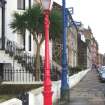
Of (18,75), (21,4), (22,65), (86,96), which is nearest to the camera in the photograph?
(86,96)

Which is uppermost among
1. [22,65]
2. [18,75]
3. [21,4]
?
[21,4]

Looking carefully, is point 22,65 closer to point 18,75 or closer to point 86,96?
point 18,75

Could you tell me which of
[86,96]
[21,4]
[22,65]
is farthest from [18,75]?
[21,4]

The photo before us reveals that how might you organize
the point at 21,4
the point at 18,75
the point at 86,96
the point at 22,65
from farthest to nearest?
1. the point at 21,4
2. the point at 22,65
3. the point at 18,75
4. the point at 86,96

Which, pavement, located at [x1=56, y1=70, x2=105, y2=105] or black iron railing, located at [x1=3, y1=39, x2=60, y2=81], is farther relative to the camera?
black iron railing, located at [x1=3, y1=39, x2=60, y2=81]

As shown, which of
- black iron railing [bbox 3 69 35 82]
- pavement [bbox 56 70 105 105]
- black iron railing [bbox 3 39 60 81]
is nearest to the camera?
pavement [bbox 56 70 105 105]

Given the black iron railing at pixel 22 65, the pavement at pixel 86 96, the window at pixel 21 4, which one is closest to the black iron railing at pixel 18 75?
the black iron railing at pixel 22 65

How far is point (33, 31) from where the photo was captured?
32062 millimetres

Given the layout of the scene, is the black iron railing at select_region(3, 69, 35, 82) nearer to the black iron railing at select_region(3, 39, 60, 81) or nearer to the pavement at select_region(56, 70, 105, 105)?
the black iron railing at select_region(3, 39, 60, 81)

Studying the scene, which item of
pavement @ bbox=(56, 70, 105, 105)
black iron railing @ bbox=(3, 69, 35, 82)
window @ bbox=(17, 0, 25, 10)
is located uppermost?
window @ bbox=(17, 0, 25, 10)

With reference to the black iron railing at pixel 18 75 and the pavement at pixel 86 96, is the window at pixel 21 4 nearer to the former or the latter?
the pavement at pixel 86 96

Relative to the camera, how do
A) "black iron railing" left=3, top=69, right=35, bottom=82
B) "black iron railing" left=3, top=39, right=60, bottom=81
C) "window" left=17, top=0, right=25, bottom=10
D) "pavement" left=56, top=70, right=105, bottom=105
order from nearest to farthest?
"pavement" left=56, top=70, right=105, bottom=105 < "black iron railing" left=3, top=69, right=35, bottom=82 < "black iron railing" left=3, top=39, right=60, bottom=81 < "window" left=17, top=0, right=25, bottom=10

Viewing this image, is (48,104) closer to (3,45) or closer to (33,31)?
(33,31)

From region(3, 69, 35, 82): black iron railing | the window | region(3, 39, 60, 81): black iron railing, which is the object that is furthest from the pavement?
the window
